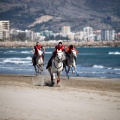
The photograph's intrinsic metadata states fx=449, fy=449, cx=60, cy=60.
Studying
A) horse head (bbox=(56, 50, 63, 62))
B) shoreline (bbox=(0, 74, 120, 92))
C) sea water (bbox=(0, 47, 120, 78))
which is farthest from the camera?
sea water (bbox=(0, 47, 120, 78))

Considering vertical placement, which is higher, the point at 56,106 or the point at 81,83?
the point at 56,106

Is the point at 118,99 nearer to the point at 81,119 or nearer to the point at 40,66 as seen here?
the point at 81,119

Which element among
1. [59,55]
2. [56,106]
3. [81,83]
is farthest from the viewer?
[81,83]

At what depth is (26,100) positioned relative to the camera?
10.9 m

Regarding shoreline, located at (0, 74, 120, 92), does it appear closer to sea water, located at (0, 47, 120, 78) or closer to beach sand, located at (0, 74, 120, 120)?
beach sand, located at (0, 74, 120, 120)

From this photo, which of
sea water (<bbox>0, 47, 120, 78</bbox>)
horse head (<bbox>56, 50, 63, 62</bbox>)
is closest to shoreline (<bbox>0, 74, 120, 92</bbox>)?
horse head (<bbox>56, 50, 63, 62</bbox>)

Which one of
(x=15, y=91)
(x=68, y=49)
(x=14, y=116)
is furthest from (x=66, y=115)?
(x=68, y=49)

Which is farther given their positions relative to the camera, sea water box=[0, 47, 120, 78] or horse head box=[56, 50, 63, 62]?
sea water box=[0, 47, 120, 78]

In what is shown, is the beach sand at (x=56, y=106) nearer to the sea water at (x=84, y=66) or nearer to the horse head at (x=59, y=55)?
the horse head at (x=59, y=55)

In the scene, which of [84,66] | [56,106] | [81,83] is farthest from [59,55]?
[84,66]

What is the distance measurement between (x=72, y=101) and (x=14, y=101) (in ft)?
4.59

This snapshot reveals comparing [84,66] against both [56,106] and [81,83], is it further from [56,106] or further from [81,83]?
[56,106]

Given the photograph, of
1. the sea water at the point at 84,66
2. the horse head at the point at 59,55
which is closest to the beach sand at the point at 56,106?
the horse head at the point at 59,55

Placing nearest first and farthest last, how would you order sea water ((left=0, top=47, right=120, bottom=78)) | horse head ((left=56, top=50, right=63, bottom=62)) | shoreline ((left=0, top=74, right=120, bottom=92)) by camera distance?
horse head ((left=56, top=50, right=63, bottom=62)), shoreline ((left=0, top=74, right=120, bottom=92)), sea water ((left=0, top=47, right=120, bottom=78))
